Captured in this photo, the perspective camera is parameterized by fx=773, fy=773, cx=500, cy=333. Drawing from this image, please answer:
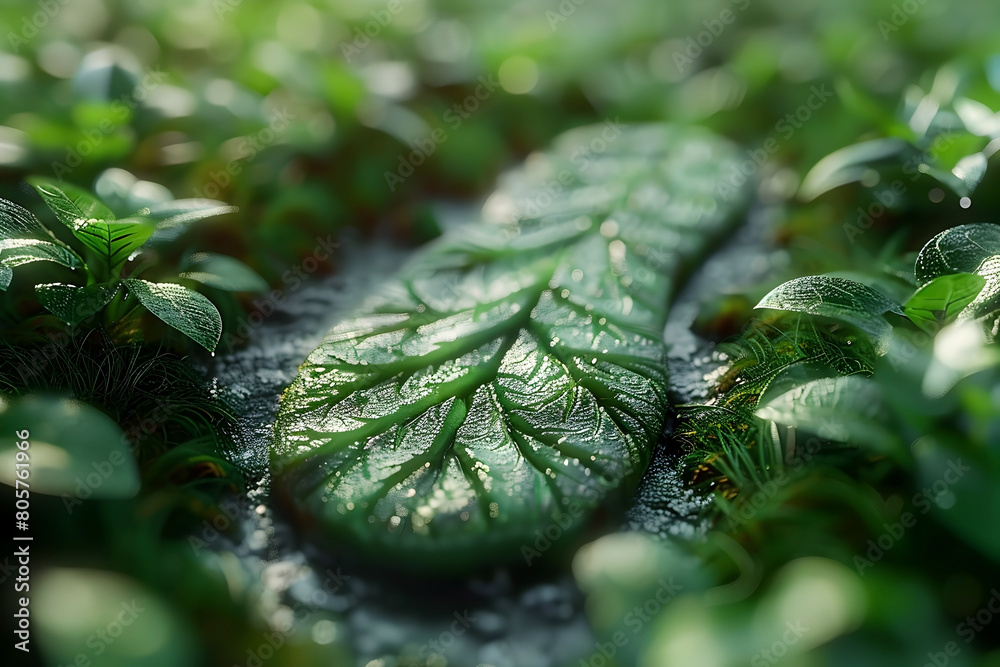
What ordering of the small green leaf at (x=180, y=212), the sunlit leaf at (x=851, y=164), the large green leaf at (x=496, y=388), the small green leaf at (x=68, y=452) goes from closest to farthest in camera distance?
the small green leaf at (x=68, y=452) < the large green leaf at (x=496, y=388) < the small green leaf at (x=180, y=212) < the sunlit leaf at (x=851, y=164)

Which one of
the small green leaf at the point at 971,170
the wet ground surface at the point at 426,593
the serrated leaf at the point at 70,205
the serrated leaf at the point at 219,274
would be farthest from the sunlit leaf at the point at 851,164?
the serrated leaf at the point at 70,205

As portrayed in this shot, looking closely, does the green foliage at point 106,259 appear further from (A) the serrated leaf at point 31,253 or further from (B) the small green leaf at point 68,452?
(B) the small green leaf at point 68,452

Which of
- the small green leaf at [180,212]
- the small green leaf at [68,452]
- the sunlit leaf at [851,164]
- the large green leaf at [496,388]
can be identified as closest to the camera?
the small green leaf at [68,452]

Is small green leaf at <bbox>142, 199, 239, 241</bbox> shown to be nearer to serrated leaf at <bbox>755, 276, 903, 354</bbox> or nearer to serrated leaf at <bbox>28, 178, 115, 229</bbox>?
serrated leaf at <bbox>28, 178, 115, 229</bbox>

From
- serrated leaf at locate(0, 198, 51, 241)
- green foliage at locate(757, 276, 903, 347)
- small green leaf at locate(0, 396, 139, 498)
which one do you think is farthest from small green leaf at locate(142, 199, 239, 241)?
green foliage at locate(757, 276, 903, 347)

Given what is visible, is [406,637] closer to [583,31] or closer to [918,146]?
[918,146]

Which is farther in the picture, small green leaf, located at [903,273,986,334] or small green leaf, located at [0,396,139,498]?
small green leaf, located at [903,273,986,334]

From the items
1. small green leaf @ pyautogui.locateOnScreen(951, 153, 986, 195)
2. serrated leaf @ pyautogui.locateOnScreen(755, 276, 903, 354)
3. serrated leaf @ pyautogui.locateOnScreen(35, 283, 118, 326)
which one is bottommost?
serrated leaf @ pyautogui.locateOnScreen(35, 283, 118, 326)

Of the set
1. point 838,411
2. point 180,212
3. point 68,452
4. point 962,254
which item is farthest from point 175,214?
point 962,254

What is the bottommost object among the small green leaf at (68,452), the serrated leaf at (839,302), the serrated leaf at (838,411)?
the small green leaf at (68,452)
